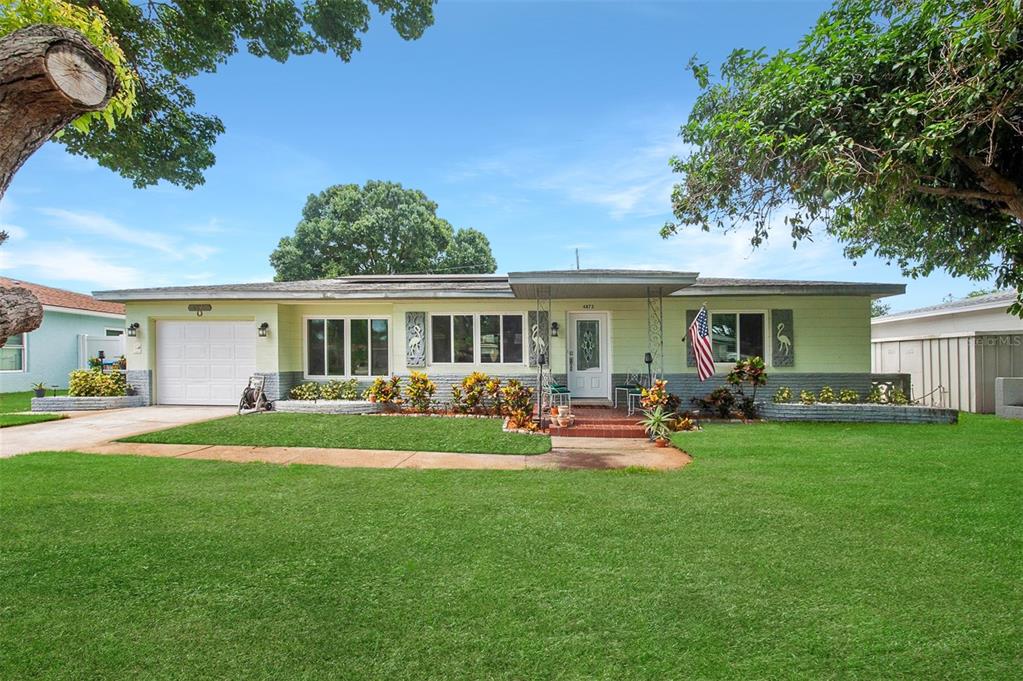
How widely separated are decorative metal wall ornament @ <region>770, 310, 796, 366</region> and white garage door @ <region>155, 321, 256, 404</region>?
1268 cm

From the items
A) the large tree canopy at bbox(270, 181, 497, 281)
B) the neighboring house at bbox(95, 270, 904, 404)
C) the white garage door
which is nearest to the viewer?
the neighboring house at bbox(95, 270, 904, 404)

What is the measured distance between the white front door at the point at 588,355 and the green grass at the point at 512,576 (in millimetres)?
6382

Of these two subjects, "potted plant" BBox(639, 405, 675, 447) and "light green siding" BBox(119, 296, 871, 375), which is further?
"light green siding" BBox(119, 296, 871, 375)

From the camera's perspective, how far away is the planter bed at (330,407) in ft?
38.7

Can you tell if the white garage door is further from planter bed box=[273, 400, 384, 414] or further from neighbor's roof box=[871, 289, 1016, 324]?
neighbor's roof box=[871, 289, 1016, 324]

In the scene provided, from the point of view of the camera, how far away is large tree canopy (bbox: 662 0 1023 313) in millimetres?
5859

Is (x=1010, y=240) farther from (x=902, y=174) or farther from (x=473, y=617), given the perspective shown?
(x=473, y=617)

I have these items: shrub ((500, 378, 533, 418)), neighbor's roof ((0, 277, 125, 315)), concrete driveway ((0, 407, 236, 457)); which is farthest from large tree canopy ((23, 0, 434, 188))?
neighbor's roof ((0, 277, 125, 315))

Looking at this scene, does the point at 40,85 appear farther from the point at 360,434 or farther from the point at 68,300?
the point at 68,300

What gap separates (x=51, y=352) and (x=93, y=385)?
812cm

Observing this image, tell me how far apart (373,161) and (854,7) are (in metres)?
24.0

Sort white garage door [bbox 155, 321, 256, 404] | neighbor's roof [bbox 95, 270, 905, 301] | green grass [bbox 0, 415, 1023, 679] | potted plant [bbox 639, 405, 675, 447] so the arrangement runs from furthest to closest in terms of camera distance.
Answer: white garage door [bbox 155, 321, 256, 404], neighbor's roof [bbox 95, 270, 905, 301], potted plant [bbox 639, 405, 675, 447], green grass [bbox 0, 415, 1023, 679]

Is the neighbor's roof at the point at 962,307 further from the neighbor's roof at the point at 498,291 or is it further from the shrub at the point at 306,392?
the shrub at the point at 306,392

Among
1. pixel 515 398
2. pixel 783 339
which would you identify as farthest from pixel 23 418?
pixel 783 339
